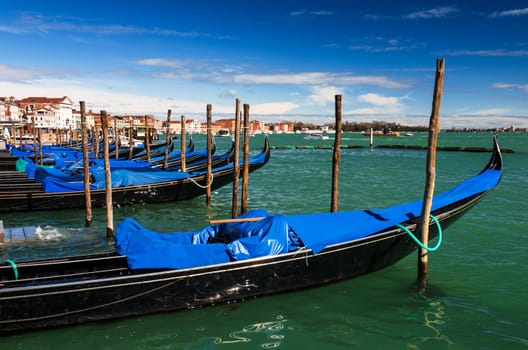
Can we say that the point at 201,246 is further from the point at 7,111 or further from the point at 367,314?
the point at 7,111

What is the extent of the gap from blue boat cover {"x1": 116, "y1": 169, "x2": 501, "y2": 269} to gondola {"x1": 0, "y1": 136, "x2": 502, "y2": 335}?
0.01m

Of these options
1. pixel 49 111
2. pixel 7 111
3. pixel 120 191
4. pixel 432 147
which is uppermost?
pixel 49 111

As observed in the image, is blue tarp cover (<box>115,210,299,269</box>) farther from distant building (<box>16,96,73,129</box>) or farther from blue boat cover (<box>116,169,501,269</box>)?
distant building (<box>16,96,73,129</box>)

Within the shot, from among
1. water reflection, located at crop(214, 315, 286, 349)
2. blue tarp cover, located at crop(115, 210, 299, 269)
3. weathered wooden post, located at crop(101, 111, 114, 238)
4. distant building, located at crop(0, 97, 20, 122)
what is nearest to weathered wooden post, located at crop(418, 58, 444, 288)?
blue tarp cover, located at crop(115, 210, 299, 269)

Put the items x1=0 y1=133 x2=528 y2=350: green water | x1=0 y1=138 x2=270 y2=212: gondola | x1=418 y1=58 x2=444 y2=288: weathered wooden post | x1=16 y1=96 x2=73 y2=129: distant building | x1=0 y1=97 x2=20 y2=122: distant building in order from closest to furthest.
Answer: x1=0 y1=133 x2=528 y2=350: green water, x1=418 y1=58 x2=444 y2=288: weathered wooden post, x1=0 y1=138 x2=270 y2=212: gondola, x1=0 y1=97 x2=20 y2=122: distant building, x1=16 y1=96 x2=73 y2=129: distant building

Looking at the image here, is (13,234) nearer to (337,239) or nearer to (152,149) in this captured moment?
(337,239)

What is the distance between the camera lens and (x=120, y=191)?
11.3 m

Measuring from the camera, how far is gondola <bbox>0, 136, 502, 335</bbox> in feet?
14.2

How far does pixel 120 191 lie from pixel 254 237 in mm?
7336

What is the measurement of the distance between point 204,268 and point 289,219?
4.34ft

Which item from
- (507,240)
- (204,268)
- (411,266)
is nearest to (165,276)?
(204,268)

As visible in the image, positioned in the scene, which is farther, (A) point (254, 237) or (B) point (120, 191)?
(B) point (120, 191)

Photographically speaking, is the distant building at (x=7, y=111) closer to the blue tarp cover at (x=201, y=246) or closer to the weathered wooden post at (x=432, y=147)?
the blue tarp cover at (x=201, y=246)

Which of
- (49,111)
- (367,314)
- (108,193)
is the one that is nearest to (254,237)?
(367,314)
